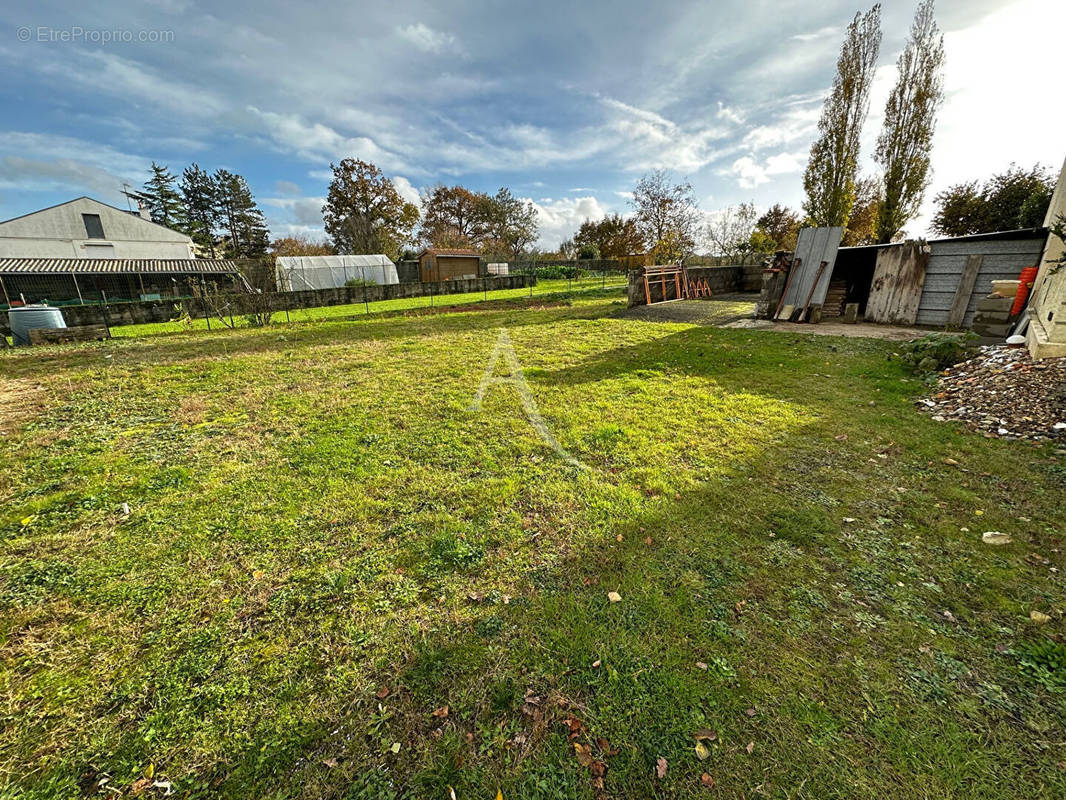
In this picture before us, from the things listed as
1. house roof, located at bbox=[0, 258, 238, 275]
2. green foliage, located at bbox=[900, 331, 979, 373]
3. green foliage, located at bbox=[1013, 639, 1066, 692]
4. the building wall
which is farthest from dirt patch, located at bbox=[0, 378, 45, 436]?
house roof, located at bbox=[0, 258, 238, 275]

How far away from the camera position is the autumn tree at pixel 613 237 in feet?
Answer: 115

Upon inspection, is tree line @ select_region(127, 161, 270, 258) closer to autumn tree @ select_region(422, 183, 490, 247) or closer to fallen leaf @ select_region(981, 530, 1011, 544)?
autumn tree @ select_region(422, 183, 490, 247)

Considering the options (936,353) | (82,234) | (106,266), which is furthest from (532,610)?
(82,234)

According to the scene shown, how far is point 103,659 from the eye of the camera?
1809mm

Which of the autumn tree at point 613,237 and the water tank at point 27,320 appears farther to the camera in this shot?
the autumn tree at point 613,237

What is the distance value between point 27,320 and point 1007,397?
59.9 ft

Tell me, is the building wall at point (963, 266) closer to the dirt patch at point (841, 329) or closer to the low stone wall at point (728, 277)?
the dirt patch at point (841, 329)

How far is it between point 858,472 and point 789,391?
2155 mm

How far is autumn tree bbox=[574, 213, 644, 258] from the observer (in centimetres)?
3516

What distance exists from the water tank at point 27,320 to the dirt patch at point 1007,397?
57.0 ft

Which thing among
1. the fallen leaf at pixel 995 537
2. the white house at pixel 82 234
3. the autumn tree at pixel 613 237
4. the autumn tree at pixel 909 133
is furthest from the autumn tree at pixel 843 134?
the white house at pixel 82 234

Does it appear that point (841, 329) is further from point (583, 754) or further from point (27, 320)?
point (27, 320)

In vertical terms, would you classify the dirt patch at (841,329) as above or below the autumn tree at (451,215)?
below

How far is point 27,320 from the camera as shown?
971 centimetres
